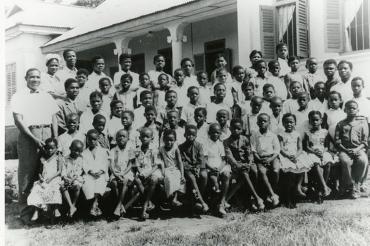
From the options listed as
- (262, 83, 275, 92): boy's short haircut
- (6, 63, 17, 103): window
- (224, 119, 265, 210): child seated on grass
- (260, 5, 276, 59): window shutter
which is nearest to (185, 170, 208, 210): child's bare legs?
(224, 119, 265, 210): child seated on grass

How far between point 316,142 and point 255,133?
62 cm

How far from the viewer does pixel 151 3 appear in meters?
10.1

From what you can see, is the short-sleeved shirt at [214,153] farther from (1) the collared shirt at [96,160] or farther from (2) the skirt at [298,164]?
(1) the collared shirt at [96,160]

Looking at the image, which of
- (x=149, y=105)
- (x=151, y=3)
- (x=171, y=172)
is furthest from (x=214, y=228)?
(x=151, y=3)

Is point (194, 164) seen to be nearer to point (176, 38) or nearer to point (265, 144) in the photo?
point (265, 144)

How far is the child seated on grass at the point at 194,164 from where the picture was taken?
4562 millimetres

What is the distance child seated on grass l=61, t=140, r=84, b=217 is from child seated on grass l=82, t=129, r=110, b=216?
59 mm

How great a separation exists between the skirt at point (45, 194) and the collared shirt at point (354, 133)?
9.18 ft

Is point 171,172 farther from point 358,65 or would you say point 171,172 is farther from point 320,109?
point 358,65

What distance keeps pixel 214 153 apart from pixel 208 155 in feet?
0.21

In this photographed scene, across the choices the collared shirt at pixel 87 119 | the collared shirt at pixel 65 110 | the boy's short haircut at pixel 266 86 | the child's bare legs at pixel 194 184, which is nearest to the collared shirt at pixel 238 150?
the child's bare legs at pixel 194 184

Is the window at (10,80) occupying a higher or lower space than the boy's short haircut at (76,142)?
higher

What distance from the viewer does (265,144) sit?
15.6 ft

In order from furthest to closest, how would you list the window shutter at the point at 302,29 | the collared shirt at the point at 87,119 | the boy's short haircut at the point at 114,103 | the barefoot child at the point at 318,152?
1. the window shutter at the point at 302,29
2. the boy's short haircut at the point at 114,103
3. the collared shirt at the point at 87,119
4. the barefoot child at the point at 318,152
